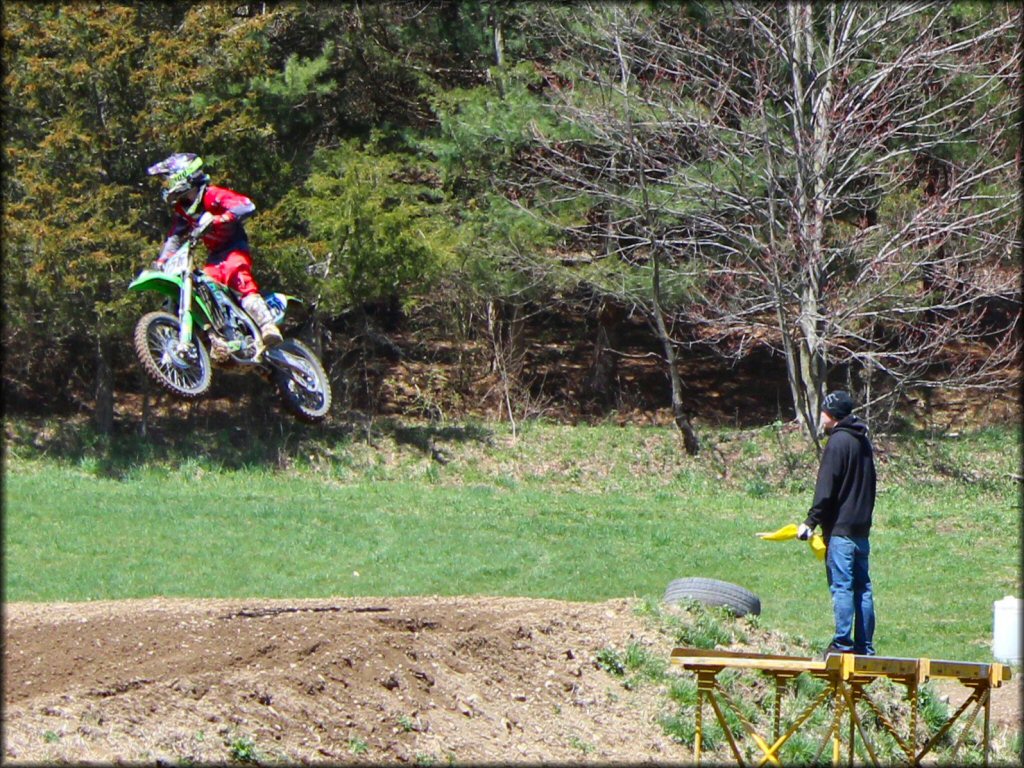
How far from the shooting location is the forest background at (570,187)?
2425 cm

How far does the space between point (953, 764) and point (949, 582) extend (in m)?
6.17

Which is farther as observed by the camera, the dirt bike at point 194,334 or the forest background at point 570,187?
the forest background at point 570,187

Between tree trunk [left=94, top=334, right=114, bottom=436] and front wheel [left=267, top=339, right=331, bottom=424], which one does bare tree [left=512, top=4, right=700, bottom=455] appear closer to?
tree trunk [left=94, top=334, right=114, bottom=436]

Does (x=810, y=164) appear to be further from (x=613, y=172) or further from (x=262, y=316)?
(x=262, y=316)

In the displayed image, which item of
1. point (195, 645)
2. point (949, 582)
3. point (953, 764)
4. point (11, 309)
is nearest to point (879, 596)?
point (949, 582)

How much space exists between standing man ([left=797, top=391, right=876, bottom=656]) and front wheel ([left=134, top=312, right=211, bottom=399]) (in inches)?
182

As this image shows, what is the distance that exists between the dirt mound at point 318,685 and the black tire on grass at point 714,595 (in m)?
1.04

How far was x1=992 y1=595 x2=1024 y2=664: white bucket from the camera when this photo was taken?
13539 mm

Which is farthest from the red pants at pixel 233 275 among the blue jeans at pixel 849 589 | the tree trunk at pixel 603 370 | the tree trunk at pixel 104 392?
the tree trunk at pixel 603 370

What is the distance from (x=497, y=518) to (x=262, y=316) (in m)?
9.17

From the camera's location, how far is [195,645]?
34.0 ft

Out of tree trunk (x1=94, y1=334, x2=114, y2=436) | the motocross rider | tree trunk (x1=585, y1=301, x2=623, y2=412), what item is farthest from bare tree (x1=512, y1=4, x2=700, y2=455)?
the motocross rider

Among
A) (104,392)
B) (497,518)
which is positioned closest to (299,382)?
(497,518)

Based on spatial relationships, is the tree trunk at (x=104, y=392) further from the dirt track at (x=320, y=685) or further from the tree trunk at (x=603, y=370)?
the dirt track at (x=320, y=685)
